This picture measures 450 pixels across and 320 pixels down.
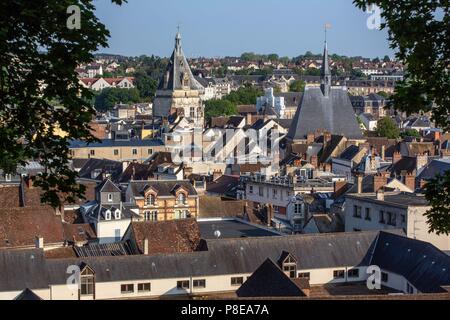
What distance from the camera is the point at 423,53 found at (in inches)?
472

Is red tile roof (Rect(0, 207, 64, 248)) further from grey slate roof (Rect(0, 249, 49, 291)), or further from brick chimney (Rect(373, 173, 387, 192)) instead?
brick chimney (Rect(373, 173, 387, 192))

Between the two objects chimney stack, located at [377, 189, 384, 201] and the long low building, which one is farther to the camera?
chimney stack, located at [377, 189, 384, 201]

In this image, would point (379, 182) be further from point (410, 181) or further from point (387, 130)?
point (387, 130)

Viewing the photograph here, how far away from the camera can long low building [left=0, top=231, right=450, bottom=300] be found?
102 feet

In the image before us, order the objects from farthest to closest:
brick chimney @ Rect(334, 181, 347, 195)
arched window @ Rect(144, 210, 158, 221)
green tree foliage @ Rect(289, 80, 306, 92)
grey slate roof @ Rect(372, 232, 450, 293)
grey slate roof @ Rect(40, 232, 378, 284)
Result: green tree foliage @ Rect(289, 80, 306, 92) < arched window @ Rect(144, 210, 158, 221) < brick chimney @ Rect(334, 181, 347, 195) < grey slate roof @ Rect(40, 232, 378, 284) < grey slate roof @ Rect(372, 232, 450, 293)

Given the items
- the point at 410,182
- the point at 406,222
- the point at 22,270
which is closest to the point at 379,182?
the point at 406,222

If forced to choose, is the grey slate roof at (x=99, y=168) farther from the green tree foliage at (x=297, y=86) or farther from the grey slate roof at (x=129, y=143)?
the green tree foliage at (x=297, y=86)

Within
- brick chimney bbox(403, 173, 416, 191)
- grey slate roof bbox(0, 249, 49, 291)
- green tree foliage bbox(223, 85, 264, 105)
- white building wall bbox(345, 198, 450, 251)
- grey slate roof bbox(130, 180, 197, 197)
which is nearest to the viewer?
grey slate roof bbox(0, 249, 49, 291)

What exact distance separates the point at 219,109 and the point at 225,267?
103 meters

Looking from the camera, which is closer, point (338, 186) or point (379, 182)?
point (379, 182)

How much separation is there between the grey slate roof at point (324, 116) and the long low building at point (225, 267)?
156 feet

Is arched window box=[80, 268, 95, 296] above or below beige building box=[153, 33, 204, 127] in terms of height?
below

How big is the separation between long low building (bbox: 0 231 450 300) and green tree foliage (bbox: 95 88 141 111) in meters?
122

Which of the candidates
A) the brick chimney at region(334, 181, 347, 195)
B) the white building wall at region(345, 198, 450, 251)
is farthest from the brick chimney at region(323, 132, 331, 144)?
the white building wall at region(345, 198, 450, 251)
